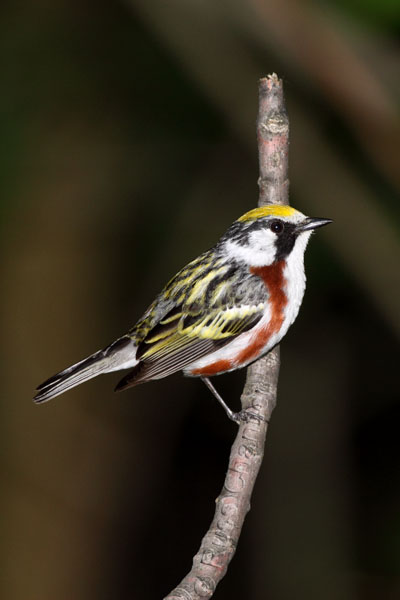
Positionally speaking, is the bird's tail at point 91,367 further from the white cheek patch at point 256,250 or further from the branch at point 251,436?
the white cheek patch at point 256,250

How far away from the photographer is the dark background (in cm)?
664

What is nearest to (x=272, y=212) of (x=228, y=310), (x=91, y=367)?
(x=228, y=310)

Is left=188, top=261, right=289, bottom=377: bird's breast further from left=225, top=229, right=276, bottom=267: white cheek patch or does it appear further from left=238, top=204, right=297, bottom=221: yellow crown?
left=238, top=204, right=297, bottom=221: yellow crown

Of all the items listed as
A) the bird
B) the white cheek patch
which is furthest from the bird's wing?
the white cheek patch

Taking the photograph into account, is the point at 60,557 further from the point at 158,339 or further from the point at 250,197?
the point at 250,197

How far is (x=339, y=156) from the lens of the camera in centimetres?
666

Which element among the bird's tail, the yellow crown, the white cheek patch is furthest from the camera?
the white cheek patch

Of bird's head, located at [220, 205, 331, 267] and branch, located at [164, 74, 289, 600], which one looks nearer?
branch, located at [164, 74, 289, 600]

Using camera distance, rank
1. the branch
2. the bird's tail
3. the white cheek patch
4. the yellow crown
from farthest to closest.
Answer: the white cheek patch → the bird's tail → the yellow crown → the branch

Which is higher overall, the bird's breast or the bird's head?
the bird's head

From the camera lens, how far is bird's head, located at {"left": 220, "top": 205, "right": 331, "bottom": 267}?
511cm

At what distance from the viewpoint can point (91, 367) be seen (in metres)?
5.41

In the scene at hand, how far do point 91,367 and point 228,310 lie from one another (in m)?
1.00

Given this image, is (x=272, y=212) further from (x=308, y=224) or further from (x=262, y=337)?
(x=262, y=337)
